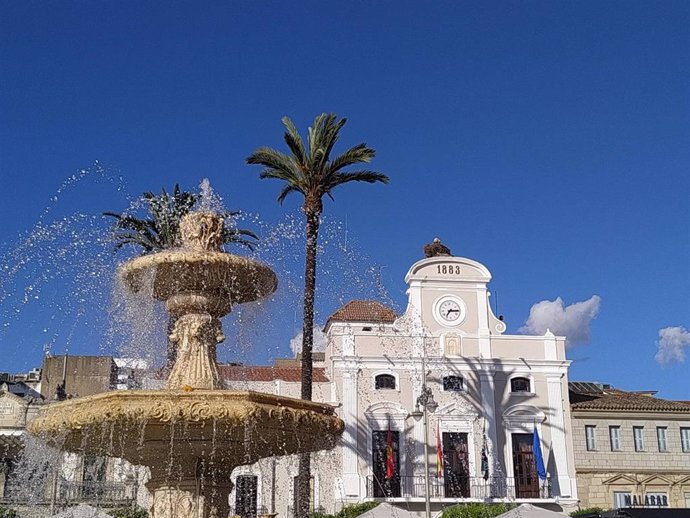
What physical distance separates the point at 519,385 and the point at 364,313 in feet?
24.4

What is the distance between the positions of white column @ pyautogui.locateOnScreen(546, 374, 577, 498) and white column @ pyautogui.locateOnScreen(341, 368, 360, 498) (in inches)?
318

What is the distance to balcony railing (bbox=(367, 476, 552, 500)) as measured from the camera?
32.4m

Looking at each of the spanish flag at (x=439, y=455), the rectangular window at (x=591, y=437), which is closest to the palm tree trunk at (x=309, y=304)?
the spanish flag at (x=439, y=455)

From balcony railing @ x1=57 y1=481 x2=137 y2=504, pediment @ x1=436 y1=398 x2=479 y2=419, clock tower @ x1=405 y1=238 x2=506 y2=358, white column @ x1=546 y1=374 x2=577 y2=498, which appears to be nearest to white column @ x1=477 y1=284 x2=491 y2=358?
clock tower @ x1=405 y1=238 x2=506 y2=358

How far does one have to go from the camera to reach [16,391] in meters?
36.8

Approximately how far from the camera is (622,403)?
119ft

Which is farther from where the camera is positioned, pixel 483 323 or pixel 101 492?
pixel 483 323

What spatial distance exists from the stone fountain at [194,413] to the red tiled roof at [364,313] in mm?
25946

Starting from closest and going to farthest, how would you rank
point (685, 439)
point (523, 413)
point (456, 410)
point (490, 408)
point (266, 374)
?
point (456, 410), point (490, 408), point (523, 413), point (266, 374), point (685, 439)

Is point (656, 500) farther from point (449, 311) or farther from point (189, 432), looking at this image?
point (189, 432)

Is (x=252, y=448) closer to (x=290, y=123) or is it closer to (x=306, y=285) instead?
(x=306, y=285)

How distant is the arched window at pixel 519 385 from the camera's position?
116 feet

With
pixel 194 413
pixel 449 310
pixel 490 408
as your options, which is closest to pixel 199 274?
pixel 194 413

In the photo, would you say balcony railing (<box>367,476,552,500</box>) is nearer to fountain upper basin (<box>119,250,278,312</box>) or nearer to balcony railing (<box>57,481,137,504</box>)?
balcony railing (<box>57,481,137,504</box>)
